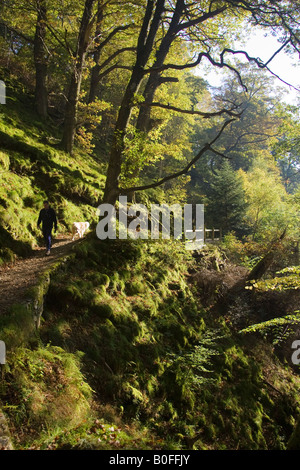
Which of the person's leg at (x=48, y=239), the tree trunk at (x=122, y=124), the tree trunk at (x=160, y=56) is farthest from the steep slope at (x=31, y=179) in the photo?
the tree trunk at (x=160, y=56)

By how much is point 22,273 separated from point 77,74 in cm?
896

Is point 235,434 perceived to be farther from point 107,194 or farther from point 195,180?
point 195,180

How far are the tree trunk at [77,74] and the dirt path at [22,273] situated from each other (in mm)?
5851

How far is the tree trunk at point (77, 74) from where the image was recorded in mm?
10578

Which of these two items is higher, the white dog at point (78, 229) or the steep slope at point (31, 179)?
the steep slope at point (31, 179)

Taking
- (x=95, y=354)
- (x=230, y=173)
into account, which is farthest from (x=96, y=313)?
(x=230, y=173)

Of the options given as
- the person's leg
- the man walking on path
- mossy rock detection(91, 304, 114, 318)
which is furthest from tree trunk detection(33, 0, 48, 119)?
mossy rock detection(91, 304, 114, 318)

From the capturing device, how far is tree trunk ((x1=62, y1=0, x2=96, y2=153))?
10578 millimetres

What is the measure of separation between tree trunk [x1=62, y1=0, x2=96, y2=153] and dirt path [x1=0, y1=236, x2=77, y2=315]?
19.2ft

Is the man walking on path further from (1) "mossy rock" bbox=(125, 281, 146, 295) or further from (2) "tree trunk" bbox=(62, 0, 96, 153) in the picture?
(2) "tree trunk" bbox=(62, 0, 96, 153)

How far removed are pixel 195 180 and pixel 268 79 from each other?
16338 mm

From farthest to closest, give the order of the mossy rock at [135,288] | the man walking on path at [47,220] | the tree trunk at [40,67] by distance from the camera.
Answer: the tree trunk at [40,67] < the mossy rock at [135,288] < the man walking on path at [47,220]

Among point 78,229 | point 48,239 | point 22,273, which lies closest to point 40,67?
point 78,229

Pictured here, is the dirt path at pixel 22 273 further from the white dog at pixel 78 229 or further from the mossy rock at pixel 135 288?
the mossy rock at pixel 135 288
